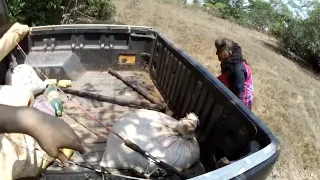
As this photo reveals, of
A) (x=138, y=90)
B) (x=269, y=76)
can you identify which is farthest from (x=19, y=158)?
(x=269, y=76)

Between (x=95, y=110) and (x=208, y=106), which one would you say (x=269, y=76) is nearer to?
(x=95, y=110)

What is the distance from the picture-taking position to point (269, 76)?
10.9 m

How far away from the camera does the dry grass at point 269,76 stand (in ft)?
22.4

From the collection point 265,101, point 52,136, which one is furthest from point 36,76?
point 265,101

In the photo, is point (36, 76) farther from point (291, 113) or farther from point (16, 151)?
point (291, 113)

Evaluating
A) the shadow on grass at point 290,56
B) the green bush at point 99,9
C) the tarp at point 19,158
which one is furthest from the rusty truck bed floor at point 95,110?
the shadow on grass at point 290,56

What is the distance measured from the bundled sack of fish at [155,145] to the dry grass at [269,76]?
3413 millimetres

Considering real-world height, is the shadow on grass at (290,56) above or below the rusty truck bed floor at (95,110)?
below

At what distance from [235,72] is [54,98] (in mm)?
1955

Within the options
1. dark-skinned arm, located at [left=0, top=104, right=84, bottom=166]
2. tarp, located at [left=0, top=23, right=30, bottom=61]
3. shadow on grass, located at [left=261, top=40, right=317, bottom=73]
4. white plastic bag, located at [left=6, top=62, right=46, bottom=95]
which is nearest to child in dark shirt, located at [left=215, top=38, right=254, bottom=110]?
white plastic bag, located at [left=6, top=62, right=46, bottom=95]

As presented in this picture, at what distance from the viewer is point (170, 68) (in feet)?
14.2

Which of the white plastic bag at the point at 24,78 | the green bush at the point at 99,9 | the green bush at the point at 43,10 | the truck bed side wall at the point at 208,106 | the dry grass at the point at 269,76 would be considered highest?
the truck bed side wall at the point at 208,106

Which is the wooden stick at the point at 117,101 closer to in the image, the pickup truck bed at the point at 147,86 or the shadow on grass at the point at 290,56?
the pickup truck bed at the point at 147,86

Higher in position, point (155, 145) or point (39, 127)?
point (39, 127)
